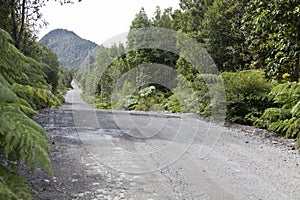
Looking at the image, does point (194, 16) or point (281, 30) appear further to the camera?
point (194, 16)

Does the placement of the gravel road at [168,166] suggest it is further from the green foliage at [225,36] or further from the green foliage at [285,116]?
the green foliage at [225,36]

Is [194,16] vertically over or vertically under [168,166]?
over

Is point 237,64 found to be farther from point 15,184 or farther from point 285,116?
point 15,184

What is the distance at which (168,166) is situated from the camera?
4461mm

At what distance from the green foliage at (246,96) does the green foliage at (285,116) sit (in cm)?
91

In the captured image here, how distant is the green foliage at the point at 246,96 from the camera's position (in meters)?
9.11

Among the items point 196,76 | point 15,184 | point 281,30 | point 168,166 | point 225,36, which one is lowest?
point 168,166

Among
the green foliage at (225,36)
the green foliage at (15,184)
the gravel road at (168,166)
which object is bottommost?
the gravel road at (168,166)

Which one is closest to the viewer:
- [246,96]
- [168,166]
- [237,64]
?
[168,166]

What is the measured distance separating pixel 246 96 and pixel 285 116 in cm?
211

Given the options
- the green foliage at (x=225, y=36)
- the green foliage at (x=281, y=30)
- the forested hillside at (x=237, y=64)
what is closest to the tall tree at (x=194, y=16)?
the forested hillside at (x=237, y=64)

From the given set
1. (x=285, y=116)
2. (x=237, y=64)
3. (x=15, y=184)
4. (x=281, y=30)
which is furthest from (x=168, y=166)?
(x=237, y=64)

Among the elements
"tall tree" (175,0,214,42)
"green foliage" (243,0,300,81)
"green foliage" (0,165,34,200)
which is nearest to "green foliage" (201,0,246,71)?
"tall tree" (175,0,214,42)

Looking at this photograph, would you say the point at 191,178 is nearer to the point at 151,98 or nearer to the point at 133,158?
the point at 133,158
